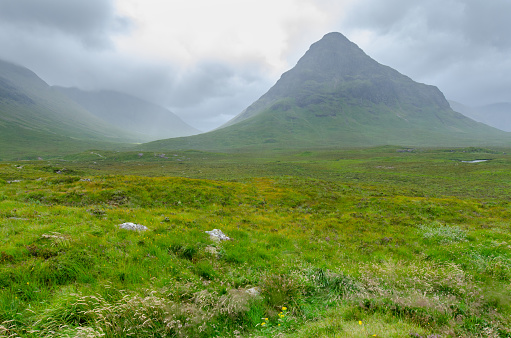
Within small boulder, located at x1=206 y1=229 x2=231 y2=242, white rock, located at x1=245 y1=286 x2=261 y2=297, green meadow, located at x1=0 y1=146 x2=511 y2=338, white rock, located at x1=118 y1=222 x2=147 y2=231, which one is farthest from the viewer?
small boulder, located at x1=206 y1=229 x2=231 y2=242

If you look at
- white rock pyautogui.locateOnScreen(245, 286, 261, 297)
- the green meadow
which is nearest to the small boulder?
the green meadow

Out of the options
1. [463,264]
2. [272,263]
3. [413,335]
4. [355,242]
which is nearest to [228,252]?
[272,263]

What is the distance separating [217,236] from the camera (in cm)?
1065

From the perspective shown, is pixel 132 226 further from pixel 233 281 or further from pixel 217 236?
pixel 233 281

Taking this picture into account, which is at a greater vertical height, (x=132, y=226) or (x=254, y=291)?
(x=132, y=226)

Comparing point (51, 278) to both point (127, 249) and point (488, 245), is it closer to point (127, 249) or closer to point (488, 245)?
point (127, 249)

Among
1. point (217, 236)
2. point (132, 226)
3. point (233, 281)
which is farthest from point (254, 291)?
point (132, 226)

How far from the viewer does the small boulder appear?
10248 millimetres

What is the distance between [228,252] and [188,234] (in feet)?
7.24

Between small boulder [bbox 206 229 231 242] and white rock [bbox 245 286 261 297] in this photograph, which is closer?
white rock [bbox 245 286 261 297]

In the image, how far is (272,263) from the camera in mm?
9141

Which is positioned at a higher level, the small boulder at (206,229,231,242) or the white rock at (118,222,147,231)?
the white rock at (118,222,147,231)

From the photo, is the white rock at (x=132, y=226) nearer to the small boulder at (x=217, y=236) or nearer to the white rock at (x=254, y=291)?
the small boulder at (x=217, y=236)

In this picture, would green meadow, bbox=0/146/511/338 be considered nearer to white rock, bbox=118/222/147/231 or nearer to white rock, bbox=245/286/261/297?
white rock, bbox=245/286/261/297
